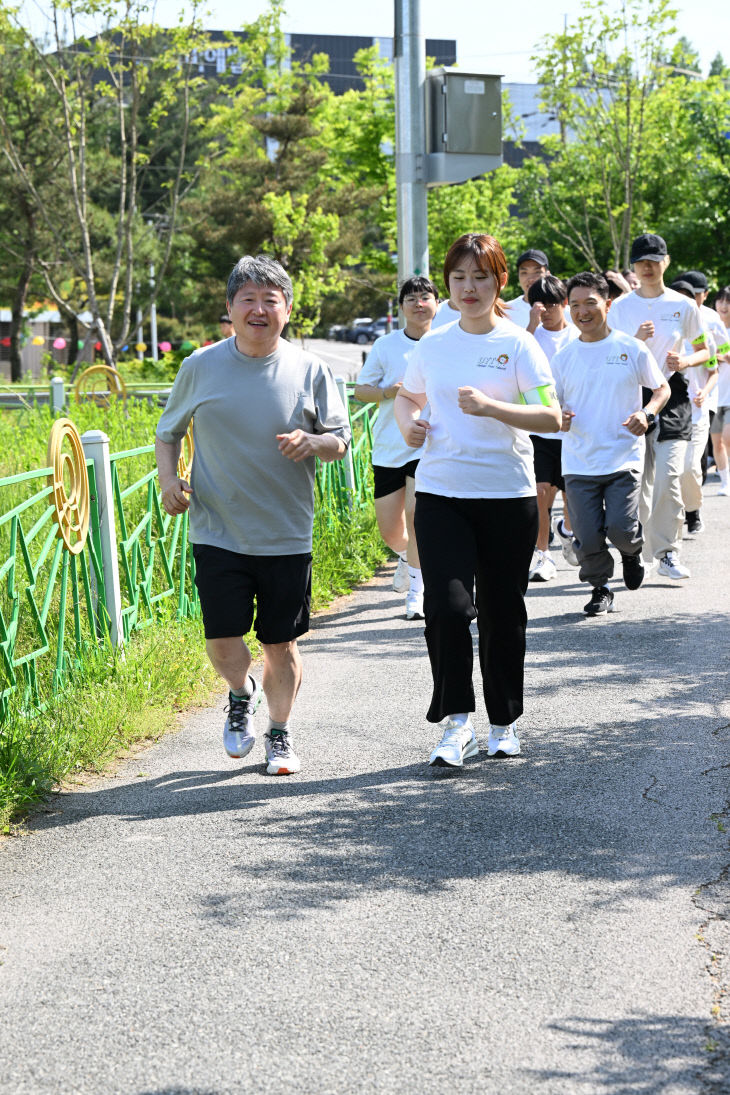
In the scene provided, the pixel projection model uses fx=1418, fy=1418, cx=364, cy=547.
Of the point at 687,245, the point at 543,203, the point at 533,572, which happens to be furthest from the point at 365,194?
the point at 533,572

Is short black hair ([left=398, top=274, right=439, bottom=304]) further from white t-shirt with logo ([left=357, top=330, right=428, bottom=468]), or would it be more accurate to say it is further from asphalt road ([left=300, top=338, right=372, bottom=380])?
asphalt road ([left=300, top=338, right=372, bottom=380])

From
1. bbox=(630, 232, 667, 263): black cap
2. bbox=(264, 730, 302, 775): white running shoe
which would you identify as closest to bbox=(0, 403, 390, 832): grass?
bbox=(264, 730, 302, 775): white running shoe

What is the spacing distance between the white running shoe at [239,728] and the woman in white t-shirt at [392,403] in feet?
8.48

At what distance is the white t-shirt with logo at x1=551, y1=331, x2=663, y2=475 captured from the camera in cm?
780

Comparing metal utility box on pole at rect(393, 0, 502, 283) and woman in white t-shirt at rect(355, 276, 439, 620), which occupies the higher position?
metal utility box on pole at rect(393, 0, 502, 283)

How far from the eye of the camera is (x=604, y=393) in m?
7.83

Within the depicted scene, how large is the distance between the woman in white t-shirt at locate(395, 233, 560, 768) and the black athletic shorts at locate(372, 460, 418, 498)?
8.95ft

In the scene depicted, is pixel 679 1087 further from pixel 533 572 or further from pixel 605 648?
pixel 533 572

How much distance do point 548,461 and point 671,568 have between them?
1111 millimetres

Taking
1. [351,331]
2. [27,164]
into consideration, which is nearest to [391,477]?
[27,164]

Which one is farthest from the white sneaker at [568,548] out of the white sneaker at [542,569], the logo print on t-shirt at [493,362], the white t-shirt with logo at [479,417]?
the logo print on t-shirt at [493,362]

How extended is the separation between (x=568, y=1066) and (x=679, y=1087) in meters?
0.23

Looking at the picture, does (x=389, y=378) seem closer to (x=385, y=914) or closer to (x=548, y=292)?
(x=548, y=292)

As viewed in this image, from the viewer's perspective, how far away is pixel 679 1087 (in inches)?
113
